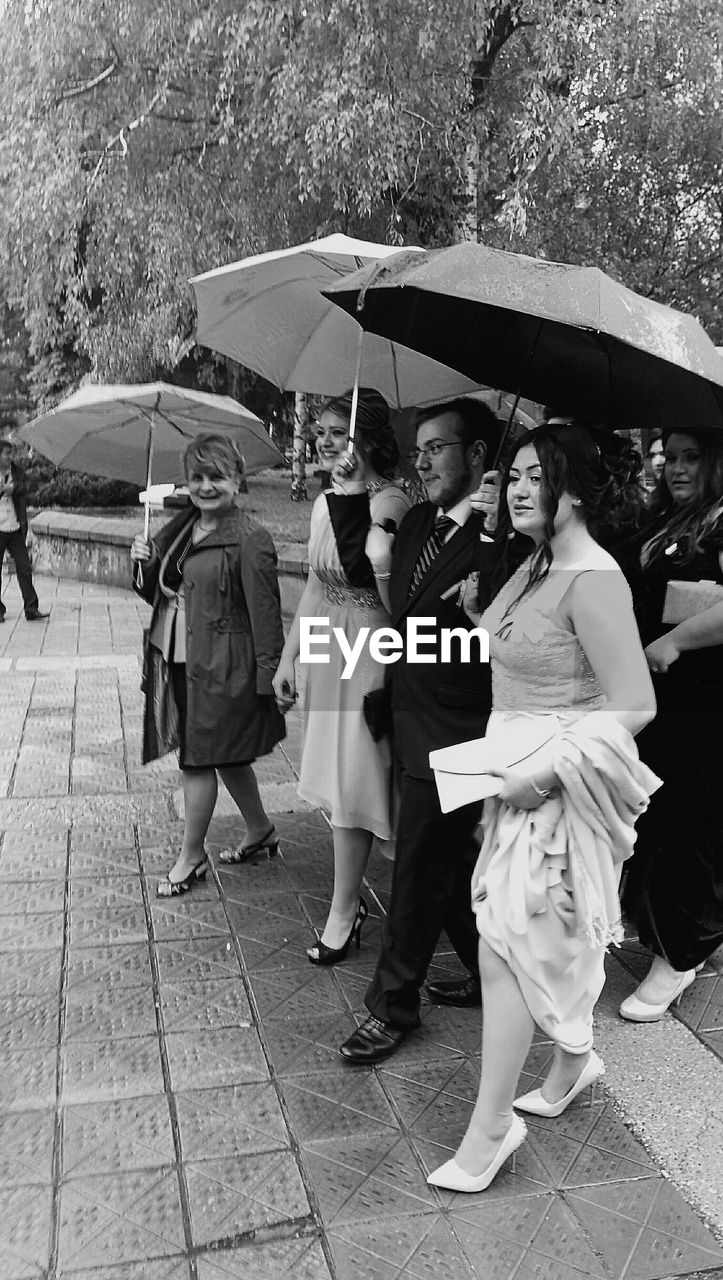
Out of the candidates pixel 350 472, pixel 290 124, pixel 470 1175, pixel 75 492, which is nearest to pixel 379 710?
pixel 350 472

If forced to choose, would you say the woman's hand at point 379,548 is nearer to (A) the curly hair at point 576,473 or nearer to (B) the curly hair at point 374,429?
(B) the curly hair at point 374,429

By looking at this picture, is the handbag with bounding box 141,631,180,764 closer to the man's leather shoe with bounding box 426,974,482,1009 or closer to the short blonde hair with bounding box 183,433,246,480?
the short blonde hair with bounding box 183,433,246,480

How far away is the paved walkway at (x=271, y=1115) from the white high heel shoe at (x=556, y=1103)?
4 cm

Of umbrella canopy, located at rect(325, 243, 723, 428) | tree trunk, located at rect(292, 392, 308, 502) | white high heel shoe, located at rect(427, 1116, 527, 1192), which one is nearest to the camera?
umbrella canopy, located at rect(325, 243, 723, 428)

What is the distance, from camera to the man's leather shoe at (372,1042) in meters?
3.11

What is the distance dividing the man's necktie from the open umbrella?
157 cm

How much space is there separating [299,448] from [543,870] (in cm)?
1371

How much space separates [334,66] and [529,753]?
8.10 meters

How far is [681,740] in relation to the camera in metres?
3.39

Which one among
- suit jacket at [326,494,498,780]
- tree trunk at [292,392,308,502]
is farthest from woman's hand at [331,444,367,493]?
tree trunk at [292,392,308,502]

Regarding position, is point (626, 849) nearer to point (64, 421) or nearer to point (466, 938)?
Result: point (466, 938)

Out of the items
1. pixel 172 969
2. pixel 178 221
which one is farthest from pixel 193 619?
pixel 178 221

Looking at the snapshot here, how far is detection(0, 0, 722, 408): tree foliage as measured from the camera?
877 cm

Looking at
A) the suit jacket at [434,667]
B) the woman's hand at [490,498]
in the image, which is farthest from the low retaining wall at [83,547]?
the woman's hand at [490,498]
